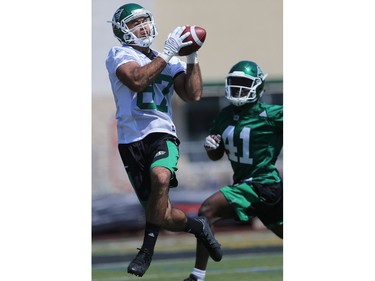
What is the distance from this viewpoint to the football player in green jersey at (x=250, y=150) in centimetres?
533

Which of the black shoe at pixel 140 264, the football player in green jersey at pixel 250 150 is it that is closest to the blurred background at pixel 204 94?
the football player in green jersey at pixel 250 150

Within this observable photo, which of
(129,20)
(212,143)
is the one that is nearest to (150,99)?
(129,20)

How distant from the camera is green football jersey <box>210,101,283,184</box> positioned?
538cm

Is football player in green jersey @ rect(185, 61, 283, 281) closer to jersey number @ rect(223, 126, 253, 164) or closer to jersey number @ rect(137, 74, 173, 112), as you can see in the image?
jersey number @ rect(223, 126, 253, 164)

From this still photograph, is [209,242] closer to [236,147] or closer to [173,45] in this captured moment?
[236,147]

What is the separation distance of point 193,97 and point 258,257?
2966 millimetres

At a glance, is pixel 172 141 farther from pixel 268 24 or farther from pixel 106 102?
pixel 106 102

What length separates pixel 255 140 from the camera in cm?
538

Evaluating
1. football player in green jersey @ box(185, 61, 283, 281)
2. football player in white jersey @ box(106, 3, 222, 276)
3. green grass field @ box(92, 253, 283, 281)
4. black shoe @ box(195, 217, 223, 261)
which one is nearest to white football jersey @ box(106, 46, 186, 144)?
football player in white jersey @ box(106, 3, 222, 276)

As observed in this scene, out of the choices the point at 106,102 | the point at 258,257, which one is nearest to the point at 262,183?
the point at 258,257

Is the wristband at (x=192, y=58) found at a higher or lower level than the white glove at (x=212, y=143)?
higher

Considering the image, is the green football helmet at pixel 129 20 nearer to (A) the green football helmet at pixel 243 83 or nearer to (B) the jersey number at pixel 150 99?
(B) the jersey number at pixel 150 99

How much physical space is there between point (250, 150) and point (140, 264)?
1274 millimetres

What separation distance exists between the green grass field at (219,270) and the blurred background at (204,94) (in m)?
1.50
